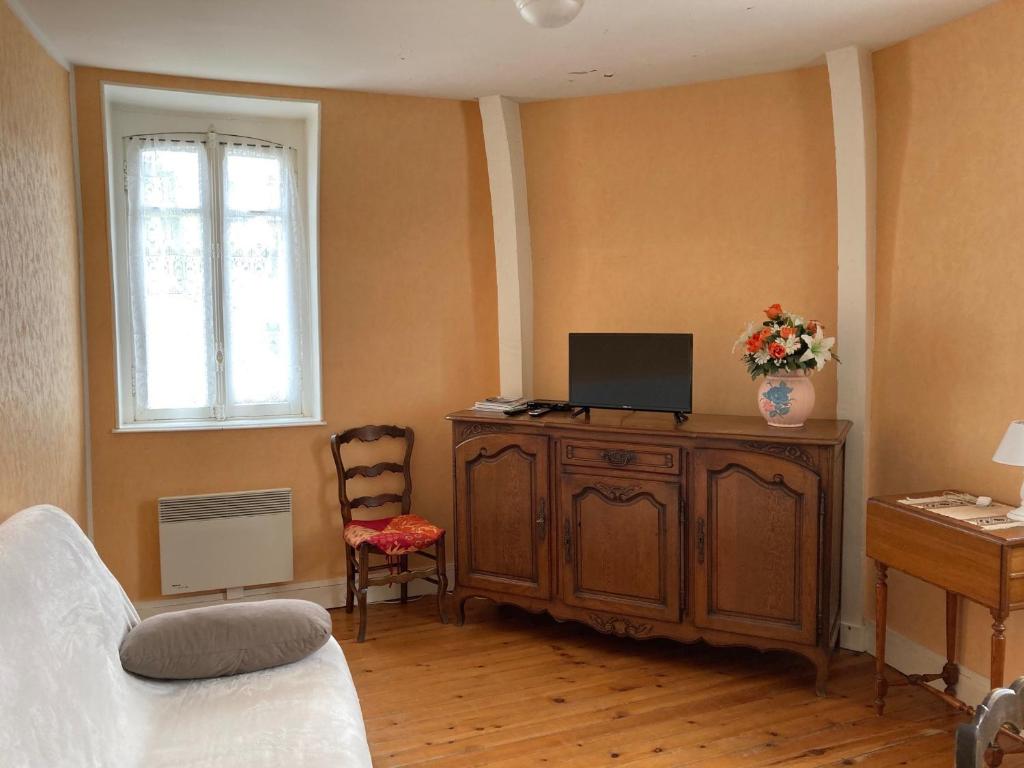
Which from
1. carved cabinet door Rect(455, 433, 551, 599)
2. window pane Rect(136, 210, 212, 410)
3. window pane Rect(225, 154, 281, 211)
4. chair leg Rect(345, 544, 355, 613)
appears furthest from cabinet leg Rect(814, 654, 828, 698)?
window pane Rect(225, 154, 281, 211)

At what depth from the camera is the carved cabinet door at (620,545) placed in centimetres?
349

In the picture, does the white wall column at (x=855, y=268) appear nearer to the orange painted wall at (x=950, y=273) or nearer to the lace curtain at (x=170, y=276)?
the orange painted wall at (x=950, y=273)

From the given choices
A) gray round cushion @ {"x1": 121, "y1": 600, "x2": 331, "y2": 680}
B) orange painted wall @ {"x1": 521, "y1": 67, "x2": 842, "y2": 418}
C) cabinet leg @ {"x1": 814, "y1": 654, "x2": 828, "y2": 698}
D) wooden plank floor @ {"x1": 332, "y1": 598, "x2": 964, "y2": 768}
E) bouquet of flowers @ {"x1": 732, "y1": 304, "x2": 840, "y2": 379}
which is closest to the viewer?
gray round cushion @ {"x1": 121, "y1": 600, "x2": 331, "y2": 680}

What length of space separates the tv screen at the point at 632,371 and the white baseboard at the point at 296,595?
1.32 m

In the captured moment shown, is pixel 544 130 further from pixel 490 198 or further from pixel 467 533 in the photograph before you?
pixel 467 533

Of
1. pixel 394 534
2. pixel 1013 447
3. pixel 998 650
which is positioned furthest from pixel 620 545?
pixel 1013 447

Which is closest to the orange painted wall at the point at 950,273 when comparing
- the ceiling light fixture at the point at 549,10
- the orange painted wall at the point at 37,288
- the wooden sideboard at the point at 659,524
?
the wooden sideboard at the point at 659,524

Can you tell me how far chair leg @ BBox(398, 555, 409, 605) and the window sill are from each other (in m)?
0.79

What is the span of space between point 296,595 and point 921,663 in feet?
9.37

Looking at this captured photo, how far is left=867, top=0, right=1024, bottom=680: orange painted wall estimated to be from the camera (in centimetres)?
292

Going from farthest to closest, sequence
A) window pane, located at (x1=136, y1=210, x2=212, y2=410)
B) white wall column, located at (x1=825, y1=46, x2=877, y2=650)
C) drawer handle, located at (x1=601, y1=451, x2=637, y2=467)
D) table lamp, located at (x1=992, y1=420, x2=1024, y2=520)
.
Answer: window pane, located at (x1=136, y1=210, x2=212, y2=410)
drawer handle, located at (x1=601, y1=451, x2=637, y2=467)
white wall column, located at (x1=825, y1=46, x2=877, y2=650)
table lamp, located at (x1=992, y1=420, x2=1024, y2=520)

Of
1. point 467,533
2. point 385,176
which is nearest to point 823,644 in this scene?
point 467,533

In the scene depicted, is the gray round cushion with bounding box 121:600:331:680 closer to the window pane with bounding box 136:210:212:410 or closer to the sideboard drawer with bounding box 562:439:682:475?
the sideboard drawer with bounding box 562:439:682:475

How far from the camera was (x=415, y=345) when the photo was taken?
4.33 meters
